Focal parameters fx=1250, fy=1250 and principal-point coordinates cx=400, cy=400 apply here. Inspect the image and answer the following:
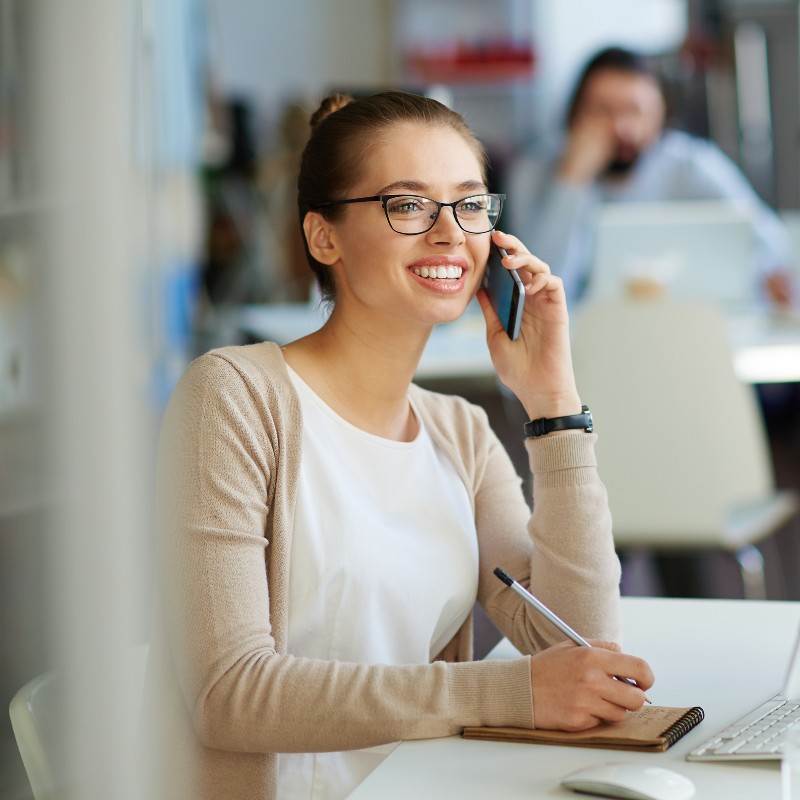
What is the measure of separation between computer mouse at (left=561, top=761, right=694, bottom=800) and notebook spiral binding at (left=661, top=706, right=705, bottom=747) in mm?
90

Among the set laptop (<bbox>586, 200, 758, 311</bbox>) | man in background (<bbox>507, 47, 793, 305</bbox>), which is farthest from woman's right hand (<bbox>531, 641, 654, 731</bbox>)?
man in background (<bbox>507, 47, 793, 305</bbox>)

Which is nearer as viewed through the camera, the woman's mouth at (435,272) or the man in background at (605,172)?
the woman's mouth at (435,272)

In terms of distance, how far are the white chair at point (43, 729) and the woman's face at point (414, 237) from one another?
0.67 metres

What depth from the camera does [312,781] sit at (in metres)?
1.14

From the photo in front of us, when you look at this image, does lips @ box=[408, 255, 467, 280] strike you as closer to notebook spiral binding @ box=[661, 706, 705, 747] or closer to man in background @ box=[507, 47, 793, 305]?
notebook spiral binding @ box=[661, 706, 705, 747]

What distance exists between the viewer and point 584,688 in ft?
3.20

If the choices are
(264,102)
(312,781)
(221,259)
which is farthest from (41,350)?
(264,102)

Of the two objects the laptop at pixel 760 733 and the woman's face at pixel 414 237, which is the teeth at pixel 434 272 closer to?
the woman's face at pixel 414 237

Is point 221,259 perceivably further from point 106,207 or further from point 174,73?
point 106,207

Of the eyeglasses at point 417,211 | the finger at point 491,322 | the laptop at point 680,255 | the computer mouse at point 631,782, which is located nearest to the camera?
the computer mouse at point 631,782

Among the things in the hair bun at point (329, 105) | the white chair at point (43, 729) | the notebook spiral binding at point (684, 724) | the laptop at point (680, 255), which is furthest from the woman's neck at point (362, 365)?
the laptop at point (680, 255)

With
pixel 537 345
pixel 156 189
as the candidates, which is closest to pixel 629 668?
pixel 537 345

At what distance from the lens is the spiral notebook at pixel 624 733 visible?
0.94 metres

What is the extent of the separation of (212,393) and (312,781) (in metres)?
0.37
